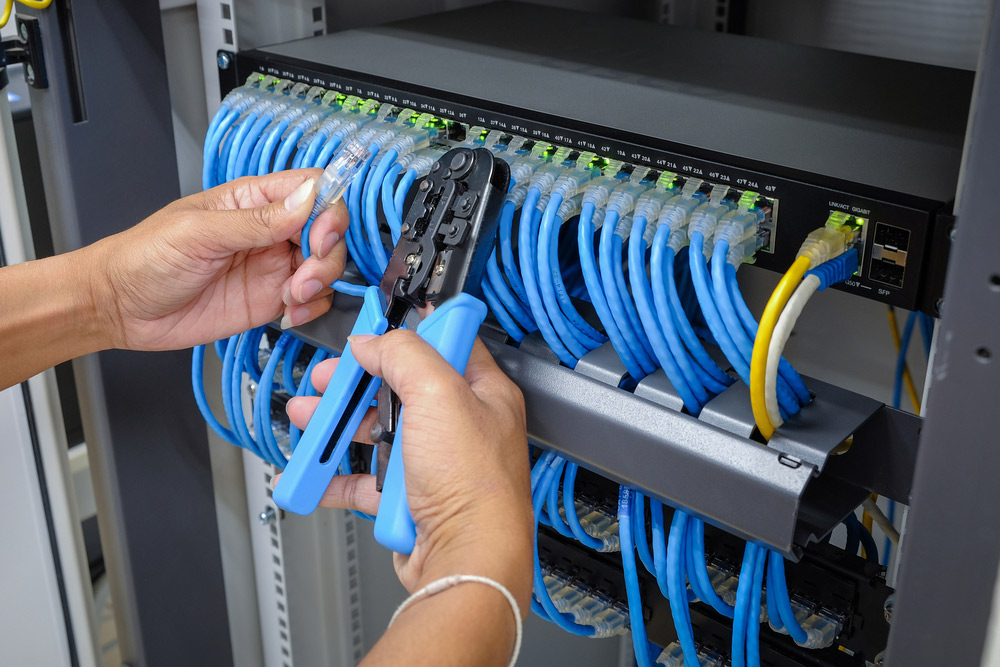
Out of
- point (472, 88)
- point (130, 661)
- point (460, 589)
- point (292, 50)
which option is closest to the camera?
point (460, 589)

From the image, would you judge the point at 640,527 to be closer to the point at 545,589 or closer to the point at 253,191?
the point at 545,589

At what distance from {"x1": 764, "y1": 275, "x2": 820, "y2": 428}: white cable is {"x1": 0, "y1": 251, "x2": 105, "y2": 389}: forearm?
673mm

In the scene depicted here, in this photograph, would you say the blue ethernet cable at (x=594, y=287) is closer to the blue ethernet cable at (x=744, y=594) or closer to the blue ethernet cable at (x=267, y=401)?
the blue ethernet cable at (x=744, y=594)

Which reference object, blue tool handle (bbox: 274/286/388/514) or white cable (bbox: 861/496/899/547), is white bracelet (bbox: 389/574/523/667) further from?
white cable (bbox: 861/496/899/547)

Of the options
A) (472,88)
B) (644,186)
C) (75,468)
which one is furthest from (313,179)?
(75,468)

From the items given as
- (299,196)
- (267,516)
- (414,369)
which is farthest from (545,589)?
(267,516)

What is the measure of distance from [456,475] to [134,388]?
64 centimetres

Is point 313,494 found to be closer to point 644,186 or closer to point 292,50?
point 644,186

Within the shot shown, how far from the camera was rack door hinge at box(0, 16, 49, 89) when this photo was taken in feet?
3.02

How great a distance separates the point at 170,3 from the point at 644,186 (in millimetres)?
637

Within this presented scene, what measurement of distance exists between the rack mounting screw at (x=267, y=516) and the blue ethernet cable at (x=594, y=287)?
721 millimetres

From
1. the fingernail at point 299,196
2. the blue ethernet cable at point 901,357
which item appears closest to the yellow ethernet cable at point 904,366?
the blue ethernet cable at point 901,357

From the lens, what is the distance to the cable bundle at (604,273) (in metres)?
0.61

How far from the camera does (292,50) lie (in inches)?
37.5
